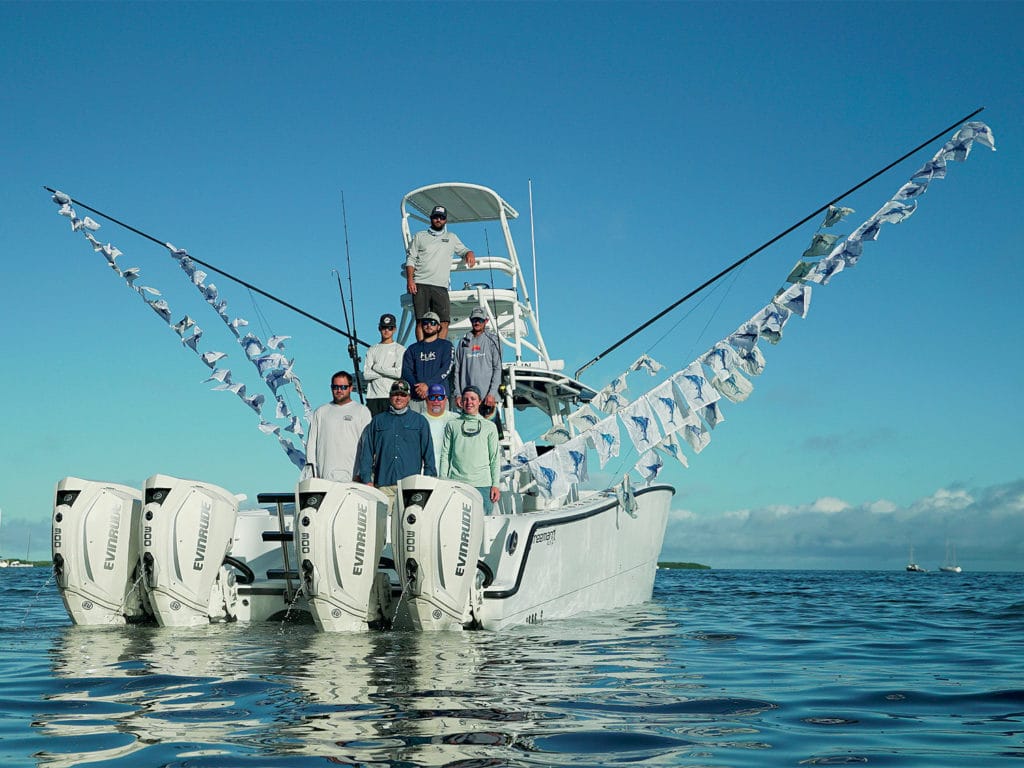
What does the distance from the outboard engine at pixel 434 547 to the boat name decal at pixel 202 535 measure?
5.65 feet

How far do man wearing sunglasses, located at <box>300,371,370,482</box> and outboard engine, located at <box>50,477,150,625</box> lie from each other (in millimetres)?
1702

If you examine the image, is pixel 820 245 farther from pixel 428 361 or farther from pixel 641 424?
pixel 428 361

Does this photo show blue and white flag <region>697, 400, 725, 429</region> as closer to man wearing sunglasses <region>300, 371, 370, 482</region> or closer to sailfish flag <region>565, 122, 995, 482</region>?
sailfish flag <region>565, 122, 995, 482</region>

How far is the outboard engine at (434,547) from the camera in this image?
7.76m

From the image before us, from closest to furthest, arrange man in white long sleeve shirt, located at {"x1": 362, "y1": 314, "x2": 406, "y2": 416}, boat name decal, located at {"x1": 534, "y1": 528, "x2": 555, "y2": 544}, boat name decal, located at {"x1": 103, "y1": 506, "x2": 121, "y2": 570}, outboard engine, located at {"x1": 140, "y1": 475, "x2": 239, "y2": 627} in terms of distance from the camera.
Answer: outboard engine, located at {"x1": 140, "y1": 475, "x2": 239, "y2": 627} < boat name decal, located at {"x1": 103, "y1": 506, "x2": 121, "y2": 570} < boat name decal, located at {"x1": 534, "y1": 528, "x2": 555, "y2": 544} < man in white long sleeve shirt, located at {"x1": 362, "y1": 314, "x2": 406, "y2": 416}

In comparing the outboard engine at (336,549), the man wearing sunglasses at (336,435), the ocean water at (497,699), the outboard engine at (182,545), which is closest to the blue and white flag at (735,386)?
the ocean water at (497,699)

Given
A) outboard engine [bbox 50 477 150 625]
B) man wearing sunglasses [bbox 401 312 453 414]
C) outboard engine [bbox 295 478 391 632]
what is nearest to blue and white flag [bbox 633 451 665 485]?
man wearing sunglasses [bbox 401 312 453 414]

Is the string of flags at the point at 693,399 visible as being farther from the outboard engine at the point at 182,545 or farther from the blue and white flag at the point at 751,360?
the outboard engine at the point at 182,545

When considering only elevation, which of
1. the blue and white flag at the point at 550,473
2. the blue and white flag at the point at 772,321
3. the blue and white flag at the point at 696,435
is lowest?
the blue and white flag at the point at 550,473

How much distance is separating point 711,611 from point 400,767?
10801 mm

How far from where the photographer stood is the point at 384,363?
11.3 meters

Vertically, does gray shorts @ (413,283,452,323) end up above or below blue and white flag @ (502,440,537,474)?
above

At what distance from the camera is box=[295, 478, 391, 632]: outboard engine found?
7.84 meters

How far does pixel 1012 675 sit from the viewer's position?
21.6 feet
